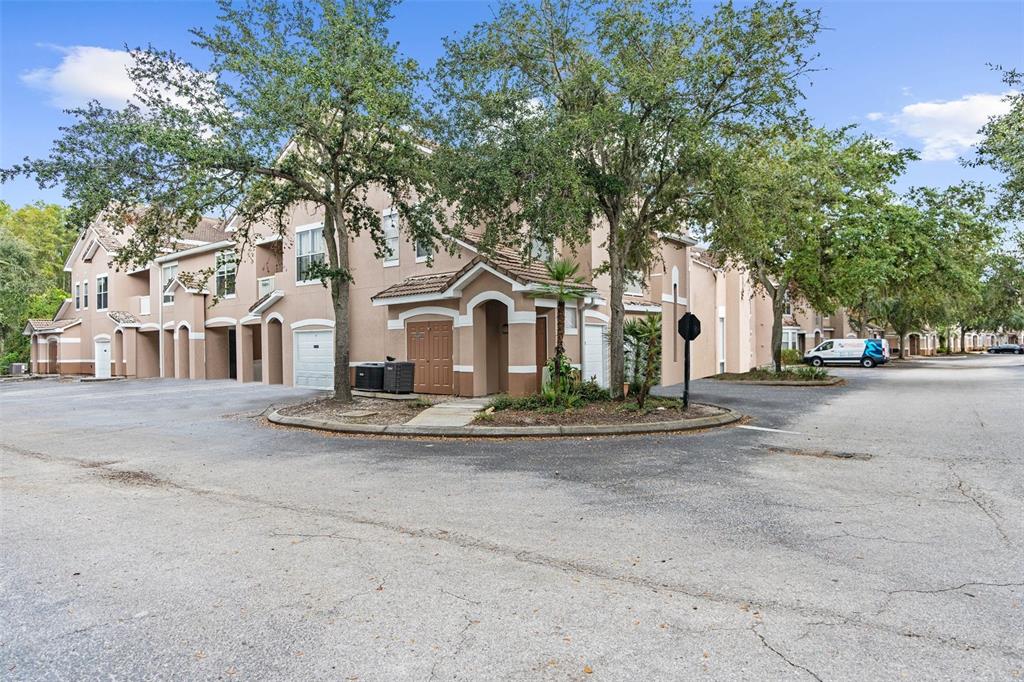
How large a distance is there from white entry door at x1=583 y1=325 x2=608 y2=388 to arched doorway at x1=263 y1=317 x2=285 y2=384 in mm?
12711

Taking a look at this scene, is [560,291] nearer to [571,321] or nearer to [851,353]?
[571,321]

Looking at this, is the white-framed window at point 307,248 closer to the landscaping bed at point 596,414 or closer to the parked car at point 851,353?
the landscaping bed at point 596,414

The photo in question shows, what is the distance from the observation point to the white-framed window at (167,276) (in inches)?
1222

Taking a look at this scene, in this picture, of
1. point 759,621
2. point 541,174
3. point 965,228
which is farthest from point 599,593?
point 965,228

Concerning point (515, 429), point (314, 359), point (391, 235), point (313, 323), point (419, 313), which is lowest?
point (515, 429)

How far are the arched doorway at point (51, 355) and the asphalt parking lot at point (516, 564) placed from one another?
35113 millimetres

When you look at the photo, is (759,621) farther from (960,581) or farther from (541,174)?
(541,174)

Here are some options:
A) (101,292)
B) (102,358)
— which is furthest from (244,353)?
(101,292)

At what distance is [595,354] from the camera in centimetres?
1997

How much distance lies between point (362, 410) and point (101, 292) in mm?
29856

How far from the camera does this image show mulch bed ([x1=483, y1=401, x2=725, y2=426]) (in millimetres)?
12188

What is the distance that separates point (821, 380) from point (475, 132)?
18.5m

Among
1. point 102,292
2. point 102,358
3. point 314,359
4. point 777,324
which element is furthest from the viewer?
point 102,292

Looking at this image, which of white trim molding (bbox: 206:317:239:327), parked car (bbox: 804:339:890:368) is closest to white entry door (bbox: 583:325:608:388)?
white trim molding (bbox: 206:317:239:327)
